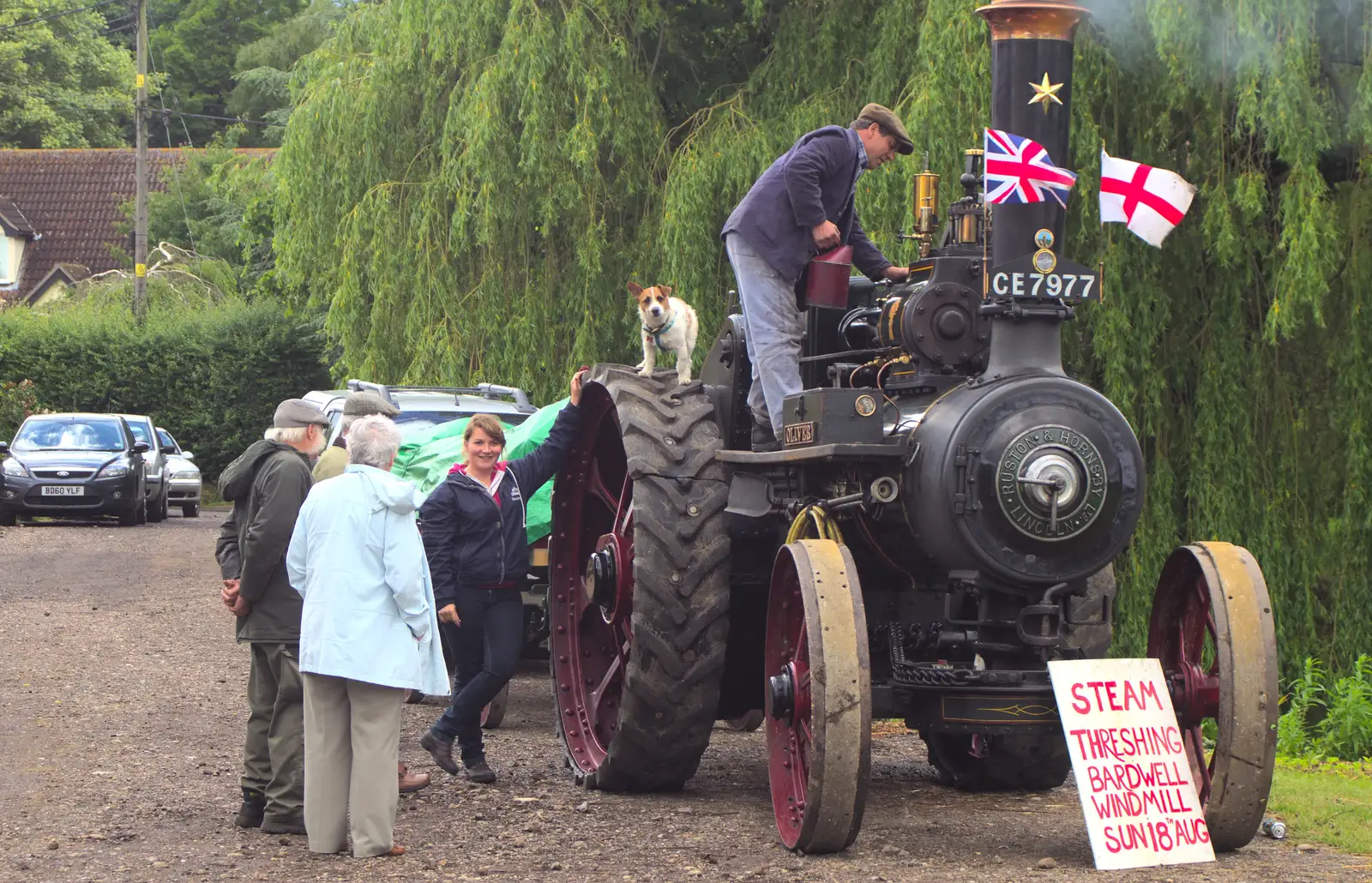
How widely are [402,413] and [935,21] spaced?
523 cm

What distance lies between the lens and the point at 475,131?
1644 centimetres

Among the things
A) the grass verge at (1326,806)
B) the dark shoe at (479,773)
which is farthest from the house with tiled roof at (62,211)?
the grass verge at (1326,806)

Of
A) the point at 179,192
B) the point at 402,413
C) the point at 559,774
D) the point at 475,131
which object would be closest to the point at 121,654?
the point at 402,413

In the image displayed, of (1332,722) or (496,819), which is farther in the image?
(1332,722)

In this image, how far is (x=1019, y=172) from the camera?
6.95m

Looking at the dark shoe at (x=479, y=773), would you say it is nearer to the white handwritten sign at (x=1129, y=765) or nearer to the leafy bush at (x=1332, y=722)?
the white handwritten sign at (x=1129, y=765)

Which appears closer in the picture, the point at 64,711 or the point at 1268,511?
the point at 64,711

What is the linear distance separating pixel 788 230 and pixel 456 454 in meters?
4.88

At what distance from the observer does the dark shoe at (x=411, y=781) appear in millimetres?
8531

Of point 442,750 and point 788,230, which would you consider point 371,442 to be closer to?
point 788,230

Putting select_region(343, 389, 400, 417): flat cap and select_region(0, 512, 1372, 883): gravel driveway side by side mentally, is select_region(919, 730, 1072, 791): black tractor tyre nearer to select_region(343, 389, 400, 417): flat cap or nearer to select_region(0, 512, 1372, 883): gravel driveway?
select_region(0, 512, 1372, 883): gravel driveway

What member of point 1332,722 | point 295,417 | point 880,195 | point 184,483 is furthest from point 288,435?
point 184,483

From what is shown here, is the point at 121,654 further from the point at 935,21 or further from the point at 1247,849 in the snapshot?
the point at 1247,849

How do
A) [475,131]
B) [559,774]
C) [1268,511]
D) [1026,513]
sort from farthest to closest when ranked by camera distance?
[475,131] → [1268,511] → [559,774] → [1026,513]
